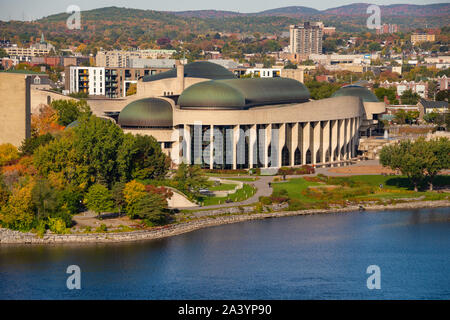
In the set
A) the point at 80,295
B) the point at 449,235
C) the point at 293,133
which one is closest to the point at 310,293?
the point at 80,295

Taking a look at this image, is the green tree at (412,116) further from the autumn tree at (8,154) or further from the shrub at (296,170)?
the autumn tree at (8,154)

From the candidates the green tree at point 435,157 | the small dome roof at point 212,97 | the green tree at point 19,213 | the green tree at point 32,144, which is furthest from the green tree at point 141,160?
the green tree at point 435,157


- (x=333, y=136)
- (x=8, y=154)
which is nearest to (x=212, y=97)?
(x=333, y=136)

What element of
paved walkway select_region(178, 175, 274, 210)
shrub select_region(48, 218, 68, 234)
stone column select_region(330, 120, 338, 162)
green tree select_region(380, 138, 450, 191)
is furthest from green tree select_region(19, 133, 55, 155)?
stone column select_region(330, 120, 338, 162)

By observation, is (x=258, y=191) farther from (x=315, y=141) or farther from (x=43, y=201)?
(x=43, y=201)

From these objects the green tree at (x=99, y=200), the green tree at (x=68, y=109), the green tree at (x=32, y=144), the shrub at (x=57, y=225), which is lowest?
the shrub at (x=57, y=225)

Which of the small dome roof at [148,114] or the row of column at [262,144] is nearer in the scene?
the row of column at [262,144]

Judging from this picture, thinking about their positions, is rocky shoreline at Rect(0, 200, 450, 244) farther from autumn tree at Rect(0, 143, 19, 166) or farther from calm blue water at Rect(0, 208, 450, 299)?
autumn tree at Rect(0, 143, 19, 166)
